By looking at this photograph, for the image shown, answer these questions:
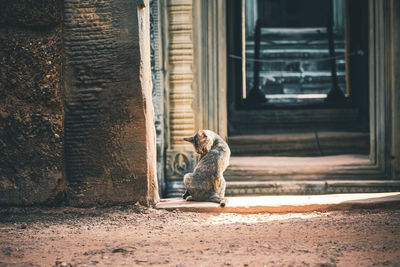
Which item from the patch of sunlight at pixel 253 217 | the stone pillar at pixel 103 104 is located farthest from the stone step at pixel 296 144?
the stone pillar at pixel 103 104

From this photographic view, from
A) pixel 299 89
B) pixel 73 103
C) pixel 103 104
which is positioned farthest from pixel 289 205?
pixel 299 89

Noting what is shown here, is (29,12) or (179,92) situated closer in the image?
(29,12)

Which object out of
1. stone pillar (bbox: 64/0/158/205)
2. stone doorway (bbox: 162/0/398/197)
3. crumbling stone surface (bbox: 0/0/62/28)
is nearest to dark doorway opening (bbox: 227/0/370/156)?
stone doorway (bbox: 162/0/398/197)

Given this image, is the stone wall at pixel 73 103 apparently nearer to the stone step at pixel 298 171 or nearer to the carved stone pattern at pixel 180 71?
the carved stone pattern at pixel 180 71

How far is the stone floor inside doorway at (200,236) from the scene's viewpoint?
2564mm

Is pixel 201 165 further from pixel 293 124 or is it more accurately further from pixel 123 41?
pixel 293 124

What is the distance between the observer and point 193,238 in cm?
305

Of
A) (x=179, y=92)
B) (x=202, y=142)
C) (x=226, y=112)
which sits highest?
(x=179, y=92)

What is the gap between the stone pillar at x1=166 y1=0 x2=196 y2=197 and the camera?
19.0ft

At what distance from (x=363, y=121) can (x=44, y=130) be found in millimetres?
5379

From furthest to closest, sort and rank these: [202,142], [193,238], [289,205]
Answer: [202,142] < [289,205] < [193,238]

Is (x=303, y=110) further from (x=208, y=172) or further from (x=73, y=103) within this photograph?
(x=73, y=103)

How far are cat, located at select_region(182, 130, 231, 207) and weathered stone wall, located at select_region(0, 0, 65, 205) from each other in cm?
114

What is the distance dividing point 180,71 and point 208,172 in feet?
6.40
